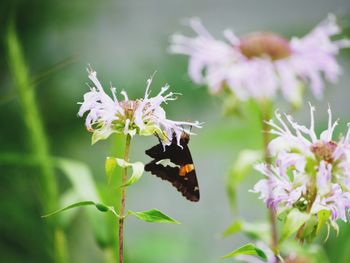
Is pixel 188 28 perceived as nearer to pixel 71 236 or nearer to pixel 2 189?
pixel 71 236

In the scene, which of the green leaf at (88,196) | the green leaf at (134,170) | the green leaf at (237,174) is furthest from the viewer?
the green leaf at (237,174)

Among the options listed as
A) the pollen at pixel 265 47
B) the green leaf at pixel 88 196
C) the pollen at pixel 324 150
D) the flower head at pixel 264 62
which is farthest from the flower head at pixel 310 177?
the pollen at pixel 265 47

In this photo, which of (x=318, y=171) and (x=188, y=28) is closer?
(x=318, y=171)

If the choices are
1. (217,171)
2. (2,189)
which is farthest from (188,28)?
(2,189)

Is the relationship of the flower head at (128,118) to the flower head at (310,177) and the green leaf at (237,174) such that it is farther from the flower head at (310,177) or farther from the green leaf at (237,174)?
the green leaf at (237,174)

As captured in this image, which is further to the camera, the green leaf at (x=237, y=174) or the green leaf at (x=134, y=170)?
the green leaf at (x=237, y=174)

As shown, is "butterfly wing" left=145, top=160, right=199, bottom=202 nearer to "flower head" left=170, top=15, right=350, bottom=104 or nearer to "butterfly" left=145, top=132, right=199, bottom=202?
"butterfly" left=145, top=132, right=199, bottom=202
